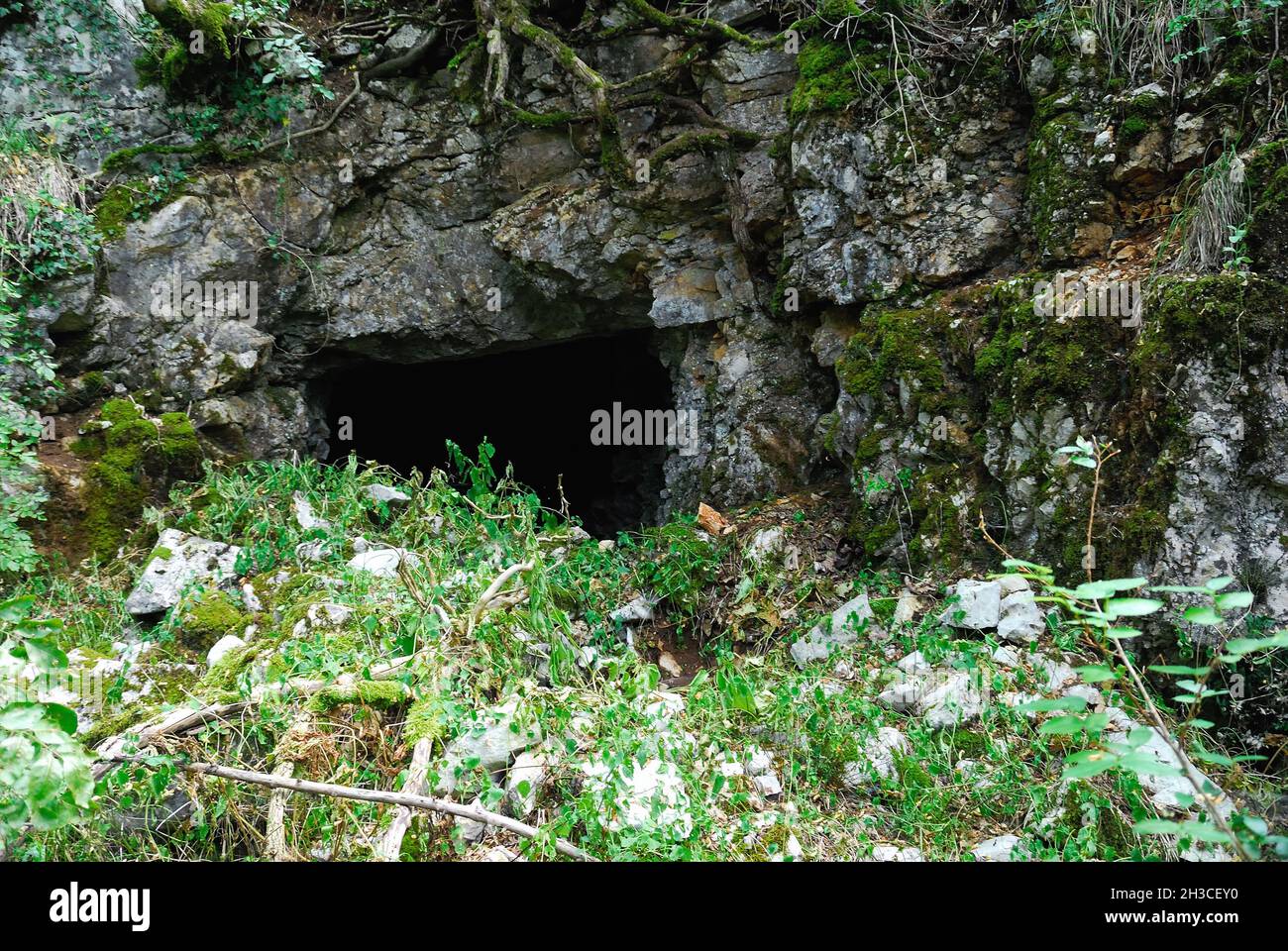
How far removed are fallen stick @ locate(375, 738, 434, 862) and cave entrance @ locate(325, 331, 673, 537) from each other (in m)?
4.96

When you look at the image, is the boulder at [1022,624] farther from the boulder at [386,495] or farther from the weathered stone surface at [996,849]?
the boulder at [386,495]

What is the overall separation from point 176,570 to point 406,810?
2579 millimetres

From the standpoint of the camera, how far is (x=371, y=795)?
7.61 feet

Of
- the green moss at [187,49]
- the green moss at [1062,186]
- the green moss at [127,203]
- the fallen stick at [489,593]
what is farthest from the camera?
the green moss at [127,203]

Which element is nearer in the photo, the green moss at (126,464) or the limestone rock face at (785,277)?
the limestone rock face at (785,277)

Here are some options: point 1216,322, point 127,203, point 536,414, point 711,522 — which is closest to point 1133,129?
point 1216,322

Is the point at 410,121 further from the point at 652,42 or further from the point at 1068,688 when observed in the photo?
the point at 1068,688

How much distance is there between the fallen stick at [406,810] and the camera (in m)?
2.37

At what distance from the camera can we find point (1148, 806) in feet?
9.08

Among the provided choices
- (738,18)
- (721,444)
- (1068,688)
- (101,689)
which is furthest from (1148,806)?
(738,18)

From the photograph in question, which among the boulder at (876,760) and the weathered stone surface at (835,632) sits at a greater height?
the weathered stone surface at (835,632)

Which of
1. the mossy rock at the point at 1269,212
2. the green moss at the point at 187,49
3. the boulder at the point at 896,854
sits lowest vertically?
the boulder at the point at 896,854

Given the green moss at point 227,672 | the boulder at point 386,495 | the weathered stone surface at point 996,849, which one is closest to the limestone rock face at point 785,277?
the weathered stone surface at point 996,849

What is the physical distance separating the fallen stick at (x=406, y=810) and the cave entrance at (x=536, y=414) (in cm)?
496
